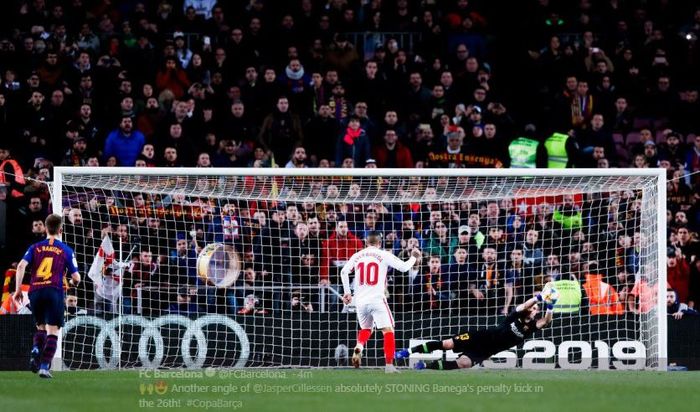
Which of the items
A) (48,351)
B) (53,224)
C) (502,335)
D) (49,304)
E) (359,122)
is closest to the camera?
(48,351)

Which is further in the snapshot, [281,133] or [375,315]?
[281,133]

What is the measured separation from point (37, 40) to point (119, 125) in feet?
9.70

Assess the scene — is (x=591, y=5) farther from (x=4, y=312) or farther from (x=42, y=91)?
(x=4, y=312)

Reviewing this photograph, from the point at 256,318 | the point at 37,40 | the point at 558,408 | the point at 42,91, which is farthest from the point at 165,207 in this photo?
the point at 558,408

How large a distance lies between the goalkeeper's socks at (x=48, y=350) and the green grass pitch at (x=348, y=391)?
0.24 metres

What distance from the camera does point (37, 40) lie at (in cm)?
2291

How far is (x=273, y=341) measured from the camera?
717 inches

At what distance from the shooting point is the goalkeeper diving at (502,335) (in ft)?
54.3

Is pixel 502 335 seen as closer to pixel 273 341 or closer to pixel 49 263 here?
pixel 273 341

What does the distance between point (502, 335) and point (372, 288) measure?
1.72m

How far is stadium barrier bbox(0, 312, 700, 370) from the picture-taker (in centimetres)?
1758

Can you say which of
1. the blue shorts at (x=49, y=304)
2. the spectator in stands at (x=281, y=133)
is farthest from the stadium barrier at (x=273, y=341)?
the spectator in stands at (x=281, y=133)

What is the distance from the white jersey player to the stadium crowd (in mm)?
1694

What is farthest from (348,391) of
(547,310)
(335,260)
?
(335,260)
